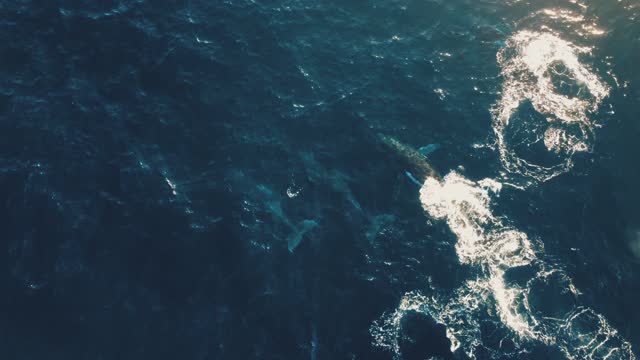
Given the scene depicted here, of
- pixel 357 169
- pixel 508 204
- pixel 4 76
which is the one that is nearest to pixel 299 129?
pixel 357 169

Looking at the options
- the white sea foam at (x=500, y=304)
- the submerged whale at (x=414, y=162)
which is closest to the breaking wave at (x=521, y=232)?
the white sea foam at (x=500, y=304)

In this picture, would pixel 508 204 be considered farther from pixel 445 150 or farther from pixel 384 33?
pixel 384 33

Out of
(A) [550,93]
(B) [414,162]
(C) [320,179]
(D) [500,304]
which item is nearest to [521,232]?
(D) [500,304]

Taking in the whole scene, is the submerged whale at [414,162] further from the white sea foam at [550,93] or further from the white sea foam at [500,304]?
the white sea foam at [550,93]

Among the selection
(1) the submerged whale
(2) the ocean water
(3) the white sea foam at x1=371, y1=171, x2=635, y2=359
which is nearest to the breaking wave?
(3) the white sea foam at x1=371, y1=171, x2=635, y2=359

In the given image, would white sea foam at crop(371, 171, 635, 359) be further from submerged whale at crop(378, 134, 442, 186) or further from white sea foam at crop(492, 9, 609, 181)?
white sea foam at crop(492, 9, 609, 181)
